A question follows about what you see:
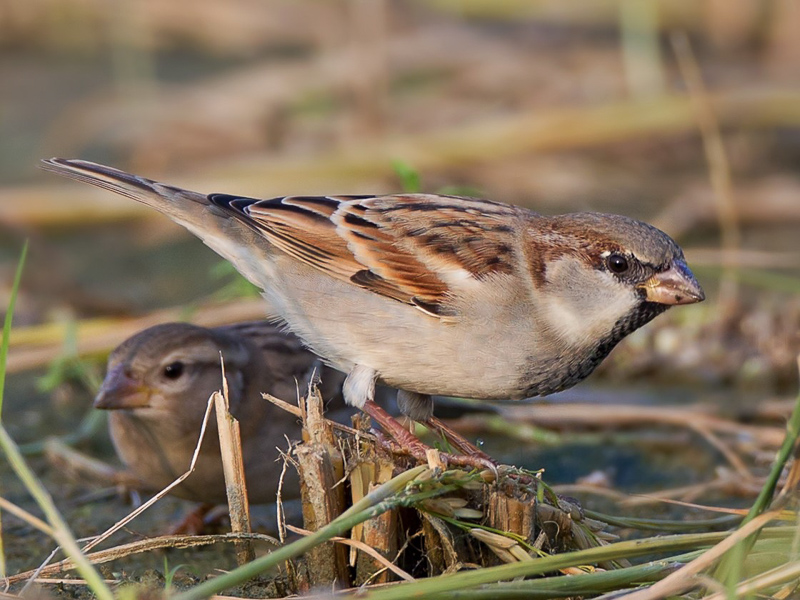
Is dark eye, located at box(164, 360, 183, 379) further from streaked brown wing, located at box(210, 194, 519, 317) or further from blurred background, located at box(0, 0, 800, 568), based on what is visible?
Result: blurred background, located at box(0, 0, 800, 568)

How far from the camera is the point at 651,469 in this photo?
5332 millimetres

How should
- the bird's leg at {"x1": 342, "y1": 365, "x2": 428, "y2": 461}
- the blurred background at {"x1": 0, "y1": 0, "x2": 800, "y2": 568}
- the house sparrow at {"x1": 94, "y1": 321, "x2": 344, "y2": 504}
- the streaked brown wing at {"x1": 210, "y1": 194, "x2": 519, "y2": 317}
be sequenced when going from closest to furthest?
the bird's leg at {"x1": 342, "y1": 365, "x2": 428, "y2": 461} → the streaked brown wing at {"x1": 210, "y1": 194, "x2": 519, "y2": 317} → the house sparrow at {"x1": 94, "y1": 321, "x2": 344, "y2": 504} → the blurred background at {"x1": 0, "y1": 0, "x2": 800, "y2": 568}

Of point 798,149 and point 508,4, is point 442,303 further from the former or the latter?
point 508,4

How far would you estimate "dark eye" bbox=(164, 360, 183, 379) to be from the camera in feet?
15.1

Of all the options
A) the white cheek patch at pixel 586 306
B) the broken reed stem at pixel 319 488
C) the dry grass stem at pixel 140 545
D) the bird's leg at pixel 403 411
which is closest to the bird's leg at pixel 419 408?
the bird's leg at pixel 403 411

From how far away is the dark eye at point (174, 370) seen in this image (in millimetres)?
4590

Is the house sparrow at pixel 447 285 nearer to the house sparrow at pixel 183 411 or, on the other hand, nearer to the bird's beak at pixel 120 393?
the house sparrow at pixel 183 411

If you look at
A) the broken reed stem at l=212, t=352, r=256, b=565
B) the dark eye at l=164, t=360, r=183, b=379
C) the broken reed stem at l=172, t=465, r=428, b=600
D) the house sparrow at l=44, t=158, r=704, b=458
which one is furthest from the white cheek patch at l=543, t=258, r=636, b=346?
the dark eye at l=164, t=360, r=183, b=379

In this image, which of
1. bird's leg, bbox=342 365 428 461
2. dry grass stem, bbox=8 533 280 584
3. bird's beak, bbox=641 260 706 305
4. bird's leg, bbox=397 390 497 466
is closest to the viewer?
dry grass stem, bbox=8 533 280 584

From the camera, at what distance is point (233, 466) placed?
11.7ft

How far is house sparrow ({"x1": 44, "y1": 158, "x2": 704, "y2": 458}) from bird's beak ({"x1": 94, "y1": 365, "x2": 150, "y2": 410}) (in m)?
0.64

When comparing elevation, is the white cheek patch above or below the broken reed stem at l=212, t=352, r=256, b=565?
above

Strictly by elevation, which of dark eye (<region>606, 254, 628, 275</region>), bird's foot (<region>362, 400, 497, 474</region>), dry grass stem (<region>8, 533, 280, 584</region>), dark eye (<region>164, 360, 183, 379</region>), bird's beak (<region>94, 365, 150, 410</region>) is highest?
dark eye (<region>606, 254, 628, 275</region>)

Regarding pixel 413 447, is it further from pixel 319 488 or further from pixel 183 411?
pixel 183 411
